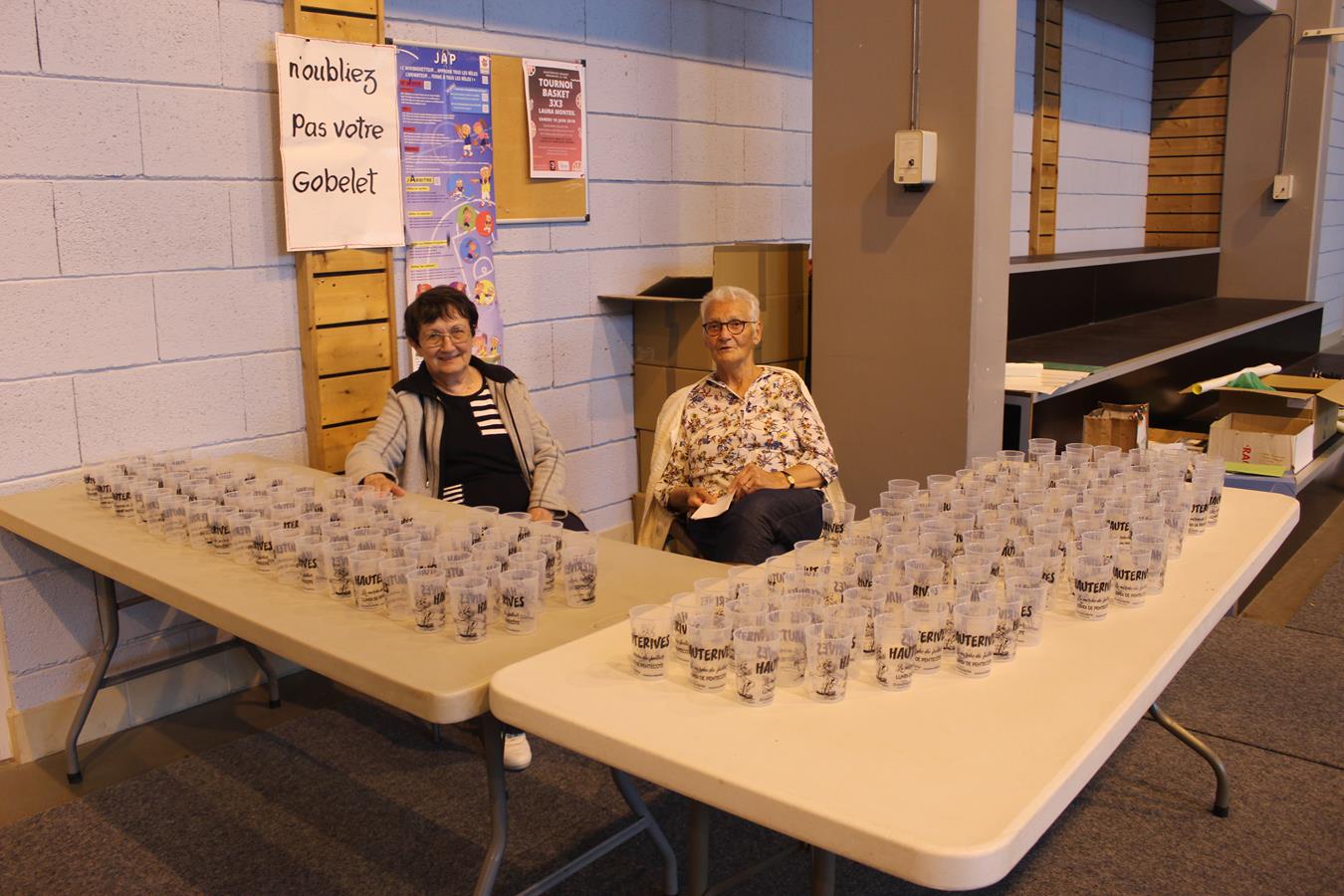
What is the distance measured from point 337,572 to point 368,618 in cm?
14

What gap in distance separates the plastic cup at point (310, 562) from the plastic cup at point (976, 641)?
115cm

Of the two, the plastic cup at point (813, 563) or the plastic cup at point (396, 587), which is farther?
the plastic cup at point (396, 587)

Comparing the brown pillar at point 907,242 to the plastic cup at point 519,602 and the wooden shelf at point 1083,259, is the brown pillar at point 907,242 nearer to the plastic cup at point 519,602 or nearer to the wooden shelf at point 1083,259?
the wooden shelf at point 1083,259

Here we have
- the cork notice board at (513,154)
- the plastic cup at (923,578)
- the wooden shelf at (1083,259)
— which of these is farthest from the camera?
the wooden shelf at (1083,259)

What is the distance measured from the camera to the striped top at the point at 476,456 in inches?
127

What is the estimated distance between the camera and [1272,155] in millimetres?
7500

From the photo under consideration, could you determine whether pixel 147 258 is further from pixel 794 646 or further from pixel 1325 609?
pixel 1325 609

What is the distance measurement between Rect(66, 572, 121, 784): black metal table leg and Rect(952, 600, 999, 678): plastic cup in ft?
7.10

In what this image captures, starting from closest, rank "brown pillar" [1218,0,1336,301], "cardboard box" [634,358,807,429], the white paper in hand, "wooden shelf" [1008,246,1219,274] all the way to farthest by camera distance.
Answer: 1. the white paper in hand
2. "cardboard box" [634,358,807,429]
3. "wooden shelf" [1008,246,1219,274]
4. "brown pillar" [1218,0,1336,301]

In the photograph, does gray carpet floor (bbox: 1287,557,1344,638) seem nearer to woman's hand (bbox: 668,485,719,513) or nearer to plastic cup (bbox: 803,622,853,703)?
woman's hand (bbox: 668,485,719,513)

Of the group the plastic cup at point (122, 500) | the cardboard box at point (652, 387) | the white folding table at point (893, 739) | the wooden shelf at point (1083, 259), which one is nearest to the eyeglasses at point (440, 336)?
the plastic cup at point (122, 500)

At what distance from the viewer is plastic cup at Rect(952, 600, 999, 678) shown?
1.59 metres

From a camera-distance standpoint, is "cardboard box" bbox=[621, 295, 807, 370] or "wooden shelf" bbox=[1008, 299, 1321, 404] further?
"wooden shelf" bbox=[1008, 299, 1321, 404]

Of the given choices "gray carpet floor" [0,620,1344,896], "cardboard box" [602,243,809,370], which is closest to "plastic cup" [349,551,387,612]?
"gray carpet floor" [0,620,1344,896]
